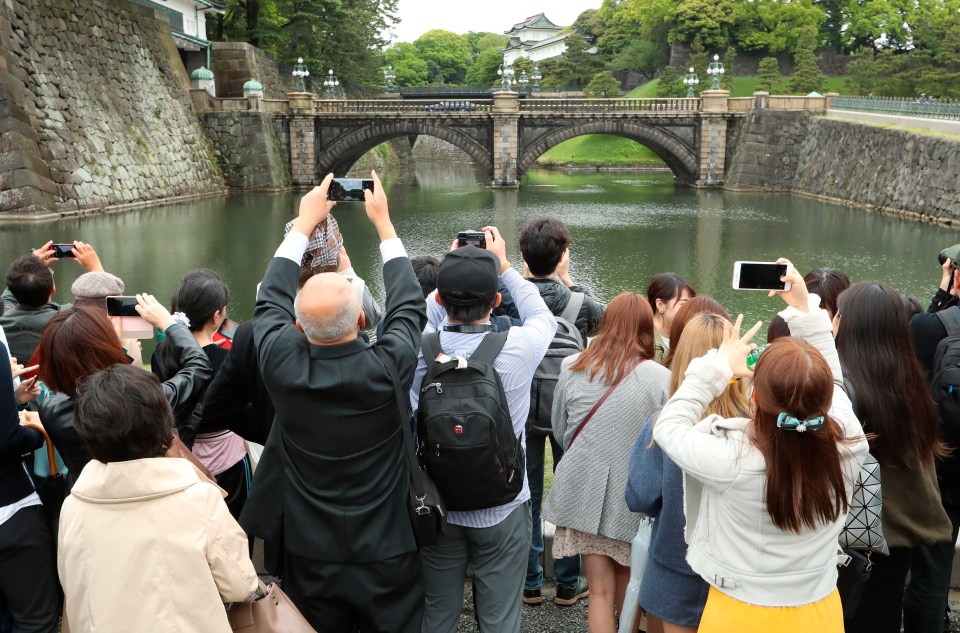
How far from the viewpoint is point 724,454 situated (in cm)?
229

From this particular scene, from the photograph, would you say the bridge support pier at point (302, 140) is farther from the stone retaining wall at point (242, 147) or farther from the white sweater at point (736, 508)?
the white sweater at point (736, 508)

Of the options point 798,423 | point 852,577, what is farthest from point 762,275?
point 852,577

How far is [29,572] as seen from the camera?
9.52 ft

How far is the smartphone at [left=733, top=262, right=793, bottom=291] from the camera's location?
2957 mm

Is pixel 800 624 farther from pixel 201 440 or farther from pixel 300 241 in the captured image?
pixel 201 440

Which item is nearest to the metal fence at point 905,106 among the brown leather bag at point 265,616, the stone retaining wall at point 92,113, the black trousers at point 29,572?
the stone retaining wall at point 92,113

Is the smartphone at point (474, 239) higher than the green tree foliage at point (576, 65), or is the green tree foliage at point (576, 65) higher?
the green tree foliage at point (576, 65)

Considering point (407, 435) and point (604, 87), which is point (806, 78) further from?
point (407, 435)

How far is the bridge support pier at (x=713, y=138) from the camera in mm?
32438

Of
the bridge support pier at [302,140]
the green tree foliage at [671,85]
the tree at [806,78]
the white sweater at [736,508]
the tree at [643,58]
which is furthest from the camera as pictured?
the tree at [643,58]

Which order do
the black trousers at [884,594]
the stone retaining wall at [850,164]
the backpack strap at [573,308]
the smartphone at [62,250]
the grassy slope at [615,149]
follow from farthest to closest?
the grassy slope at [615,149] → the stone retaining wall at [850,164] → the smartphone at [62,250] → the backpack strap at [573,308] → the black trousers at [884,594]

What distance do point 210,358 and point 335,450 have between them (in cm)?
114

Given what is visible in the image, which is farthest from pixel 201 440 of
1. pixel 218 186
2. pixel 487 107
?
pixel 487 107

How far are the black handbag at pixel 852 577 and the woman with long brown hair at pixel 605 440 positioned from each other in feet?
2.28
